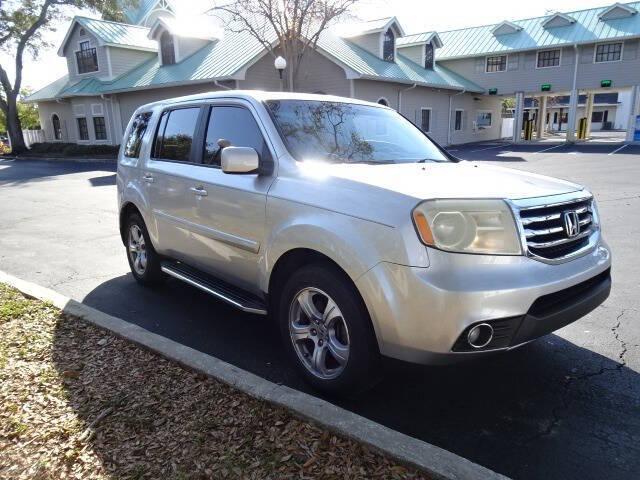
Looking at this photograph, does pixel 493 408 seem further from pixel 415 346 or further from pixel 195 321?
pixel 195 321

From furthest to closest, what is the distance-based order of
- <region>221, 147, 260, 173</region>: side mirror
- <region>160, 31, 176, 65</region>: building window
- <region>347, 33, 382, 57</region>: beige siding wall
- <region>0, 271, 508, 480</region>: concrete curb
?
<region>347, 33, 382, 57</region>: beige siding wall → <region>160, 31, 176, 65</region>: building window → <region>221, 147, 260, 173</region>: side mirror → <region>0, 271, 508, 480</region>: concrete curb

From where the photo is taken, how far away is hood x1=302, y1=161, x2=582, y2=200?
275 centimetres

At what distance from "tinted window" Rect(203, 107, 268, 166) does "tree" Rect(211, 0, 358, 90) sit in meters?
17.6

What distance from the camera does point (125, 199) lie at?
17.9 ft

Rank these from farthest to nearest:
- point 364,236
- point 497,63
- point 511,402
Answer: point 497,63
point 511,402
point 364,236

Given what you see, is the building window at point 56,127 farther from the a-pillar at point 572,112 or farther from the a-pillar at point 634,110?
the a-pillar at point 634,110

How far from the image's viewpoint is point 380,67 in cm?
2573

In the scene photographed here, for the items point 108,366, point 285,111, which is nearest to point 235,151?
point 285,111

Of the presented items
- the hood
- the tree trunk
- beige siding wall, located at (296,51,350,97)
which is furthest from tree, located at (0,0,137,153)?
the hood

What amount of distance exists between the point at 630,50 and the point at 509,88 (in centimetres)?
707

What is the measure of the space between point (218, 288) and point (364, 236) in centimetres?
169

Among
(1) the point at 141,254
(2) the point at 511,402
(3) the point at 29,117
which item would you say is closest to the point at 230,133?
(1) the point at 141,254

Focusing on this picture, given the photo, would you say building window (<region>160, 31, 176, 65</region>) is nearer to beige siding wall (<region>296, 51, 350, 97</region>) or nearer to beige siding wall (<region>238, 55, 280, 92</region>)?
beige siding wall (<region>238, 55, 280, 92</region>)

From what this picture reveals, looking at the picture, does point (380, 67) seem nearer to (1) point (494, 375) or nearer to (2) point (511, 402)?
(1) point (494, 375)
